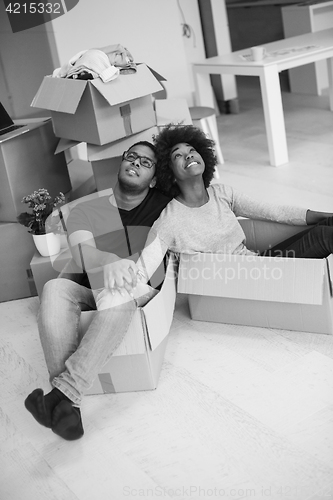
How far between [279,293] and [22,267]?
1.18 m

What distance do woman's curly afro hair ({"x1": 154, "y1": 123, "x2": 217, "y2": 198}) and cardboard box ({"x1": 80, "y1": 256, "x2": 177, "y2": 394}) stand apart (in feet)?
1.25

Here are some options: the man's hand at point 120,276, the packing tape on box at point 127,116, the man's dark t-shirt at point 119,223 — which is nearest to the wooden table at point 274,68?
the packing tape on box at point 127,116

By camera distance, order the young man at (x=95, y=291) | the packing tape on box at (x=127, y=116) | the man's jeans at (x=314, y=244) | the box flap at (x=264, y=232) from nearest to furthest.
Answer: the young man at (x=95, y=291) < the man's jeans at (x=314, y=244) < the box flap at (x=264, y=232) < the packing tape on box at (x=127, y=116)

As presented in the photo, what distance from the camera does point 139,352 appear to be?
1.82 metres

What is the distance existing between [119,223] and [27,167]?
0.65 metres

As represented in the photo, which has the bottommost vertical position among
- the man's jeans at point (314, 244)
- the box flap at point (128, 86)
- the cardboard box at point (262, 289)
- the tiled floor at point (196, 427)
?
the tiled floor at point (196, 427)

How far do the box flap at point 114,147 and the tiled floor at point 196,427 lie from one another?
27.0 inches

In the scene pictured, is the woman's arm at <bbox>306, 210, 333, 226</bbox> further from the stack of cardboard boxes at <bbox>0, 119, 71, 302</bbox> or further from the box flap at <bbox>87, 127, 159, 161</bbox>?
the stack of cardboard boxes at <bbox>0, 119, 71, 302</bbox>

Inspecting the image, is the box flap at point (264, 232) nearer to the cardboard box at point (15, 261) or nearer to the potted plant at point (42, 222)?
the potted plant at point (42, 222)

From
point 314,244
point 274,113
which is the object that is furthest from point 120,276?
point 274,113

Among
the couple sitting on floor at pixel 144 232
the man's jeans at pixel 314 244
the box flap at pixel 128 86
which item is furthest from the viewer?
the box flap at pixel 128 86

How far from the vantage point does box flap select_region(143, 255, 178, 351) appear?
5.91ft

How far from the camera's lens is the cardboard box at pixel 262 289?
1.93m

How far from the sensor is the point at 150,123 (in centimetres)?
261
